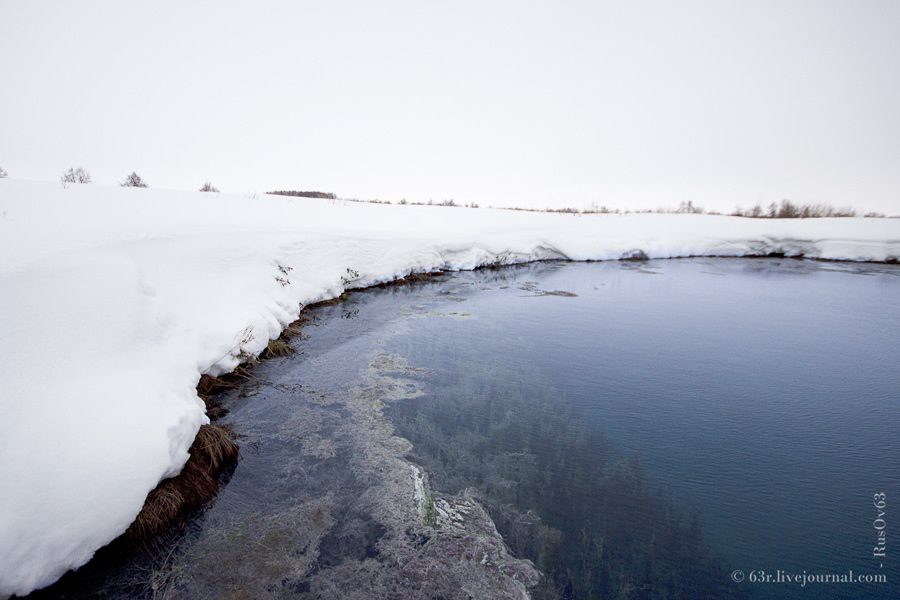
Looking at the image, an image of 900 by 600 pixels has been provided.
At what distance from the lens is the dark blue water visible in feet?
9.53

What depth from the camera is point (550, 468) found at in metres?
3.48

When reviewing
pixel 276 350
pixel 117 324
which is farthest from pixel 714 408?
pixel 117 324

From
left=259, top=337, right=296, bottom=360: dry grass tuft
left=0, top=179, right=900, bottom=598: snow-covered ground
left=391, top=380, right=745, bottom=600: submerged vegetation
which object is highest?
left=0, top=179, right=900, bottom=598: snow-covered ground

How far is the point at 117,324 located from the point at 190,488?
1823mm

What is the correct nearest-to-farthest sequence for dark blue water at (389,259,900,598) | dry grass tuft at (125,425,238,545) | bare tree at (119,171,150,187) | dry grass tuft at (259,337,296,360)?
dry grass tuft at (125,425,238,545), dark blue water at (389,259,900,598), dry grass tuft at (259,337,296,360), bare tree at (119,171,150,187)

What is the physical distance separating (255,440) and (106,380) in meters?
1.36

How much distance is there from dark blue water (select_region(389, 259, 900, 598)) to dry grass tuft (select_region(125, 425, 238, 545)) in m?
1.68

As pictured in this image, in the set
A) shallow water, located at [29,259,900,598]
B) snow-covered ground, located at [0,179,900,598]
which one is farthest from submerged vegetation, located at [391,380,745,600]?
snow-covered ground, located at [0,179,900,598]

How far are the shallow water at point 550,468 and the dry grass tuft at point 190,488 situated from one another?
0.15 meters

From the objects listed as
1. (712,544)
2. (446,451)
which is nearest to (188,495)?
(446,451)

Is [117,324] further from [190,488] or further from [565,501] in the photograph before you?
[565,501]

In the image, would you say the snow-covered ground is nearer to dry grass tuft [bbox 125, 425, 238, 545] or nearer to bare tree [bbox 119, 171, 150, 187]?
dry grass tuft [bbox 125, 425, 238, 545]

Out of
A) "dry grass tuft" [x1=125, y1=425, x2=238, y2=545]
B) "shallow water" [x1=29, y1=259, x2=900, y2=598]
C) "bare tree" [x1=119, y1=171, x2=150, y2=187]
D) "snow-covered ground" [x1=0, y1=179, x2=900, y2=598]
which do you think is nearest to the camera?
"snow-covered ground" [x1=0, y1=179, x2=900, y2=598]

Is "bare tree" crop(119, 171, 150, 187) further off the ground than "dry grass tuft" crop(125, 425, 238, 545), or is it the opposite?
"bare tree" crop(119, 171, 150, 187)
